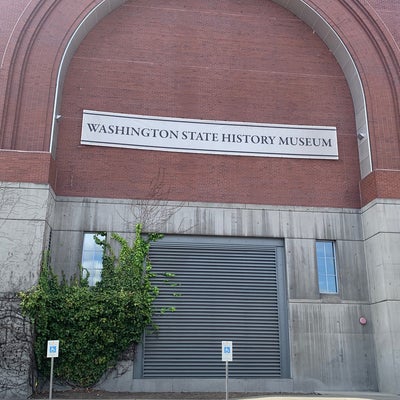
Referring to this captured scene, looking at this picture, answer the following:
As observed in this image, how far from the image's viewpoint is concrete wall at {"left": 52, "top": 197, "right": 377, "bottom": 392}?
16.9 meters

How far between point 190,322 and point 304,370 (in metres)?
3.99

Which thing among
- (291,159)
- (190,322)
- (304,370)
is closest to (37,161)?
(190,322)

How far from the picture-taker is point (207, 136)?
62.2 feet

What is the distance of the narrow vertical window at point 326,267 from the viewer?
707 inches

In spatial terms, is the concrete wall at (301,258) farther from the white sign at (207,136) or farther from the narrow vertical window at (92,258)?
the white sign at (207,136)

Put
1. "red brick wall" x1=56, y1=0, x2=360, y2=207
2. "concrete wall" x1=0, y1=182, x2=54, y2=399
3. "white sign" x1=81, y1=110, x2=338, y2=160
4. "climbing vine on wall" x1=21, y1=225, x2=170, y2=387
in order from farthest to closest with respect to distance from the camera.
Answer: "white sign" x1=81, y1=110, x2=338, y2=160
"red brick wall" x1=56, y1=0, x2=360, y2=207
"climbing vine on wall" x1=21, y1=225, x2=170, y2=387
"concrete wall" x1=0, y1=182, x2=54, y2=399

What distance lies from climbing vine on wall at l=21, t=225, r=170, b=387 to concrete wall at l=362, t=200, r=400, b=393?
7517 millimetres

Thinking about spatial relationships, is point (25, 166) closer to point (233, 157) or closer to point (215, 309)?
point (233, 157)

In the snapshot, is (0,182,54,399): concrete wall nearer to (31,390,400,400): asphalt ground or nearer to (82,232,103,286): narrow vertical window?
(31,390,400,400): asphalt ground

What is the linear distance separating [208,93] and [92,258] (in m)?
7.45

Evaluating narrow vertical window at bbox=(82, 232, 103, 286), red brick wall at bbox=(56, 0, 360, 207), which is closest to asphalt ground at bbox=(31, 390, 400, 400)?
narrow vertical window at bbox=(82, 232, 103, 286)

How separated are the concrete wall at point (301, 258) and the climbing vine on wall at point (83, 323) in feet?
3.19

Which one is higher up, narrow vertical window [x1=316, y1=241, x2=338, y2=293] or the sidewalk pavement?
→ narrow vertical window [x1=316, y1=241, x2=338, y2=293]

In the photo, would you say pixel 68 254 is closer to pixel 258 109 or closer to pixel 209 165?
pixel 209 165
